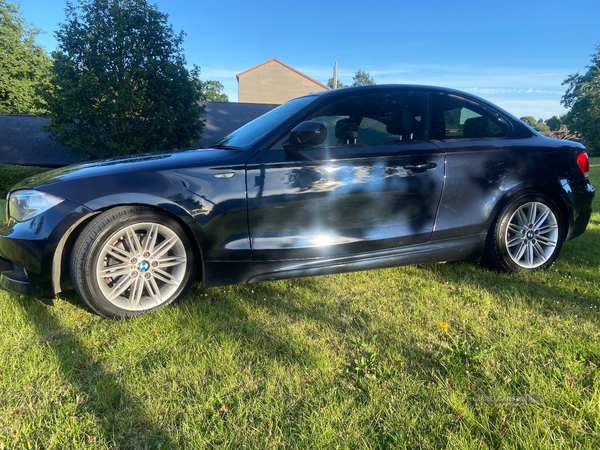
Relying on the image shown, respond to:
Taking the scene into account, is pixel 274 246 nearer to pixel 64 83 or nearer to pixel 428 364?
pixel 428 364

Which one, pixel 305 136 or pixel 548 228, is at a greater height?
pixel 305 136

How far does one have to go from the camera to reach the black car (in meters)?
2.49

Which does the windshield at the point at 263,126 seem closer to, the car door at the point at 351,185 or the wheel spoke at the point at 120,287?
the car door at the point at 351,185

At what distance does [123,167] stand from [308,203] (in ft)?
4.23

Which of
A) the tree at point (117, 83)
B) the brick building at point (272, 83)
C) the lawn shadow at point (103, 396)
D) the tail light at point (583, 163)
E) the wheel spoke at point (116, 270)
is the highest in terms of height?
the brick building at point (272, 83)

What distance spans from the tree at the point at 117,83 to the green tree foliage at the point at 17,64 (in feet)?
61.9

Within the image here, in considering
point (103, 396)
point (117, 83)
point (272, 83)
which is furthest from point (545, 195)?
point (272, 83)

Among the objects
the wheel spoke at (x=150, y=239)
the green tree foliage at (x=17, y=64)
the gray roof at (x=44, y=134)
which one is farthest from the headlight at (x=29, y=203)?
the green tree foliage at (x=17, y=64)

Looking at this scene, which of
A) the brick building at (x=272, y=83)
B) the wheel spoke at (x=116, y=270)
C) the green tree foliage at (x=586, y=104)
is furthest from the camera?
the brick building at (x=272, y=83)

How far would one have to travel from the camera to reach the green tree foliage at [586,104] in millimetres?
41156

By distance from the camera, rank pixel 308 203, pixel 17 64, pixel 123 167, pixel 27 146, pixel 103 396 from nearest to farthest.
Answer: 1. pixel 103 396
2. pixel 123 167
3. pixel 308 203
4. pixel 27 146
5. pixel 17 64

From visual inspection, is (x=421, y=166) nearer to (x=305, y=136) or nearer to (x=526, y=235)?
(x=305, y=136)

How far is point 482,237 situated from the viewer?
3273 millimetres

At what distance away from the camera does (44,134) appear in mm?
22875
